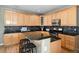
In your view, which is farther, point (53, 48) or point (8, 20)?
point (53, 48)

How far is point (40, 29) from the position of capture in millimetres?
1505

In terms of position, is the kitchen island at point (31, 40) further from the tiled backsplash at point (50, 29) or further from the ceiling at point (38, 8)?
the ceiling at point (38, 8)

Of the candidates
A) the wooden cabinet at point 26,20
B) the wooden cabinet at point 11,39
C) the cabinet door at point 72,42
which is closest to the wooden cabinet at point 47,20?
the wooden cabinet at point 26,20

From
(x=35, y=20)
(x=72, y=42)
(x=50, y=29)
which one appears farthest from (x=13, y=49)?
(x=72, y=42)

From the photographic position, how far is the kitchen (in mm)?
1388

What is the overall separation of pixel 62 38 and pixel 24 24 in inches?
25.7

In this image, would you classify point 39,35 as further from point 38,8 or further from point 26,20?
point 38,8

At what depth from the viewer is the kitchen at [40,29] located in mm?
1388

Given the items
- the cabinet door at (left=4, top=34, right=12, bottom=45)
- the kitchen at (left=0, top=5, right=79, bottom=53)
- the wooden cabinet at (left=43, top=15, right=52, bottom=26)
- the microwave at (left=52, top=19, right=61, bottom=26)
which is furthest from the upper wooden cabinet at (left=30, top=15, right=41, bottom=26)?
the cabinet door at (left=4, top=34, right=12, bottom=45)

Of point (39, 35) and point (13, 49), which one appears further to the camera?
point (39, 35)
